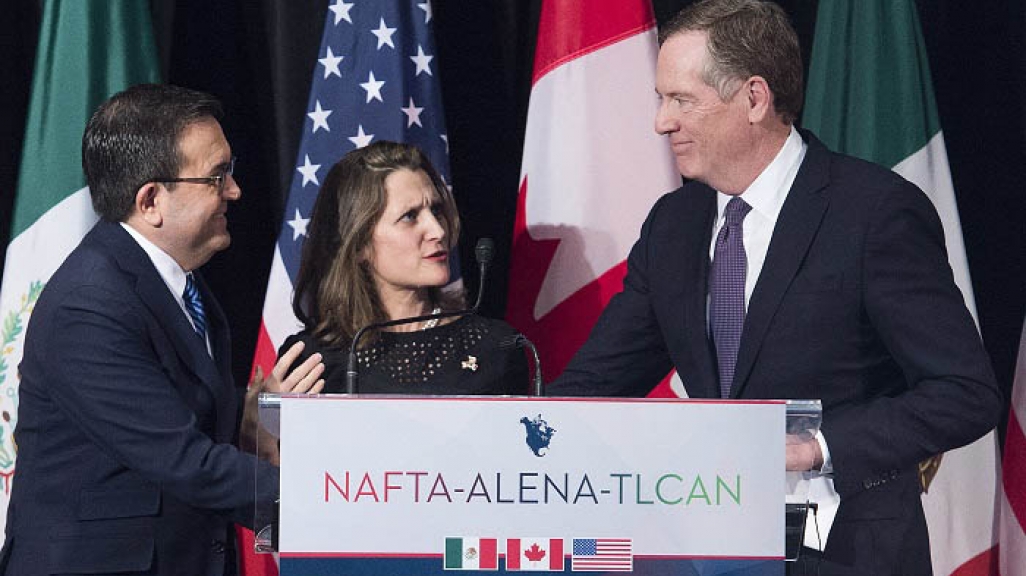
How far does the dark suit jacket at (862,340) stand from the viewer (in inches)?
82.1

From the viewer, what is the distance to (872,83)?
3697mm

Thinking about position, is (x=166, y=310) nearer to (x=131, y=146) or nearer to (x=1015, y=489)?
(x=131, y=146)

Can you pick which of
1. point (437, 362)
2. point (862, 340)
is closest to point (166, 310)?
point (437, 362)

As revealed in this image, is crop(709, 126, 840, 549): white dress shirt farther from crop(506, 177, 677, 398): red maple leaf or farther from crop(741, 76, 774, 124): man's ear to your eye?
crop(506, 177, 677, 398): red maple leaf

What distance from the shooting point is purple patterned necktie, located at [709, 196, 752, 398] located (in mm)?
2391

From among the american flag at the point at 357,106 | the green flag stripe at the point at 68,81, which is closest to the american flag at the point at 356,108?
the american flag at the point at 357,106

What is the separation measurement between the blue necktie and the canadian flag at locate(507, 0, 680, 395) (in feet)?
4.07

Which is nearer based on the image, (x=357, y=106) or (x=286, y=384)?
(x=286, y=384)

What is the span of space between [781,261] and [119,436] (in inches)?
47.0

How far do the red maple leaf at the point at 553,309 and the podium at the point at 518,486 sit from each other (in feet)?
6.03

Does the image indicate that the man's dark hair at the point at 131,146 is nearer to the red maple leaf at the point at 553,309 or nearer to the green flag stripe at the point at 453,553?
the green flag stripe at the point at 453,553

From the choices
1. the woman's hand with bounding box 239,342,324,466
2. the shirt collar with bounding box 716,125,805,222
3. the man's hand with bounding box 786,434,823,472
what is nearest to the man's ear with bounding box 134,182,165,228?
the woman's hand with bounding box 239,342,324,466

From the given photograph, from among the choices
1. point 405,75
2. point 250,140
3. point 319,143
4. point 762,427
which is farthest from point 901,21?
point 762,427

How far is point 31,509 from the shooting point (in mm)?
2387
